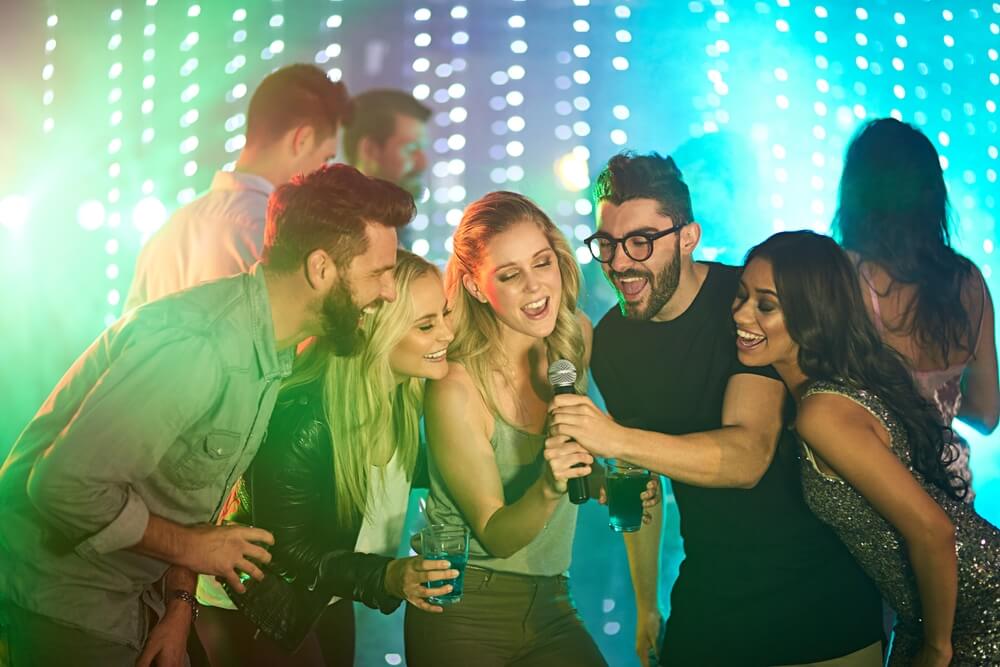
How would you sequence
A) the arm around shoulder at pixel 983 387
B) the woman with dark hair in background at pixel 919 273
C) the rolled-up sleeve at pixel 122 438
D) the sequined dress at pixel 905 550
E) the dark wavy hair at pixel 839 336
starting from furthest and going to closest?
the arm around shoulder at pixel 983 387 < the woman with dark hair in background at pixel 919 273 < the dark wavy hair at pixel 839 336 < the sequined dress at pixel 905 550 < the rolled-up sleeve at pixel 122 438

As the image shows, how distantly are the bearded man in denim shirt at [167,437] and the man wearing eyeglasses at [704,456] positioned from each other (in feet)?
2.12

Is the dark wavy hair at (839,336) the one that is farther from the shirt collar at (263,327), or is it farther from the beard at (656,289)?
the shirt collar at (263,327)

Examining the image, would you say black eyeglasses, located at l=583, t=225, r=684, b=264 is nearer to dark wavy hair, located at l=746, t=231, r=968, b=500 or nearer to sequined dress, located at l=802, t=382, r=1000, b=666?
dark wavy hair, located at l=746, t=231, r=968, b=500

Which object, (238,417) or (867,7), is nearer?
(238,417)

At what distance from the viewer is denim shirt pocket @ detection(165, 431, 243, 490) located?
2.15 metres

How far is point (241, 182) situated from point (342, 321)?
47 cm

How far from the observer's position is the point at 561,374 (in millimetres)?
2172

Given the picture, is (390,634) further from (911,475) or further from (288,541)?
(911,475)

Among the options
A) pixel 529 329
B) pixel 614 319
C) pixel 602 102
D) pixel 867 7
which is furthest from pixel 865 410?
pixel 867 7

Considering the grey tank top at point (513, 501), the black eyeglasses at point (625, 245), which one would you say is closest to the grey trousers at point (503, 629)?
the grey tank top at point (513, 501)

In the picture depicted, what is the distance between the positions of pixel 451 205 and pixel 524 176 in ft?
0.69

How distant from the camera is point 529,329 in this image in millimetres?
2309

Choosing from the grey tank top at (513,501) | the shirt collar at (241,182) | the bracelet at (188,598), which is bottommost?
the bracelet at (188,598)

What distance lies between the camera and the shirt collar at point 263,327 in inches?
86.3
